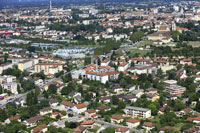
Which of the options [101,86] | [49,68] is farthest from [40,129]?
[49,68]

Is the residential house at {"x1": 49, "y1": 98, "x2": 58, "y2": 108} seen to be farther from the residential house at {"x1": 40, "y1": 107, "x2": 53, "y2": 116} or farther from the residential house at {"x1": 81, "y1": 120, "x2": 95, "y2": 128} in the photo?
the residential house at {"x1": 81, "y1": 120, "x2": 95, "y2": 128}

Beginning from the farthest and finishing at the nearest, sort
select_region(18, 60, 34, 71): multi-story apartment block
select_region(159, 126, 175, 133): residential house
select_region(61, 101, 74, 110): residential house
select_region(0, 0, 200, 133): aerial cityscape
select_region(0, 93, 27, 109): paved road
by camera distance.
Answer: select_region(18, 60, 34, 71): multi-story apartment block → select_region(0, 93, 27, 109): paved road → select_region(61, 101, 74, 110): residential house → select_region(0, 0, 200, 133): aerial cityscape → select_region(159, 126, 175, 133): residential house

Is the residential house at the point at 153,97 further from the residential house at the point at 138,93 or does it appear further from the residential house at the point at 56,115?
the residential house at the point at 56,115

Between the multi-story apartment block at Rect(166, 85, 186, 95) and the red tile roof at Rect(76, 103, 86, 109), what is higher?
the multi-story apartment block at Rect(166, 85, 186, 95)

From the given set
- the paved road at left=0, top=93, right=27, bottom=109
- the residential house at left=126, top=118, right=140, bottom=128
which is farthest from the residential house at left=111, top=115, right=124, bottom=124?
the paved road at left=0, top=93, right=27, bottom=109

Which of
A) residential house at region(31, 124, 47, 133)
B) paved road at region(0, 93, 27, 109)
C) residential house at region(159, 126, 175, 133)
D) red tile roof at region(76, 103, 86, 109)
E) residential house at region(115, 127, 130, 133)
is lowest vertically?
paved road at region(0, 93, 27, 109)

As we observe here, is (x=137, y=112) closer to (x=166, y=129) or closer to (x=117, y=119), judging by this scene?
(x=117, y=119)

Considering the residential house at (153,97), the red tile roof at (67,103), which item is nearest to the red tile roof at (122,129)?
the red tile roof at (67,103)
